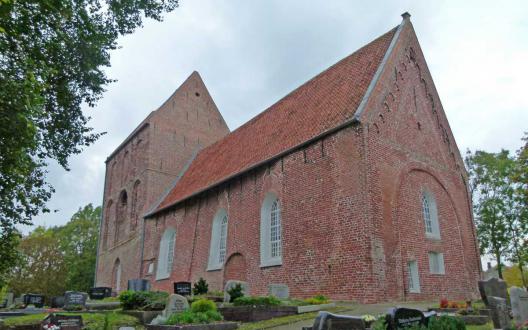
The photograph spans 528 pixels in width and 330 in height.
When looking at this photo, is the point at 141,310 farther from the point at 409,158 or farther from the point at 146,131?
the point at 146,131

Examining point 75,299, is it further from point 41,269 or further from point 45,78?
point 41,269

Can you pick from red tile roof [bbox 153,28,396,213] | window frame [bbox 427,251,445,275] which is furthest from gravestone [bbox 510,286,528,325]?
red tile roof [bbox 153,28,396,213]

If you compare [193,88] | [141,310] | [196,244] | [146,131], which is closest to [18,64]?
[141,310]

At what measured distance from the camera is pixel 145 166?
27641 mm

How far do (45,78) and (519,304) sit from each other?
33.9 ft

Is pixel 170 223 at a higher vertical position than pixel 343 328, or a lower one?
higher

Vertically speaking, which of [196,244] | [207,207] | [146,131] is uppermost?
[146,131]

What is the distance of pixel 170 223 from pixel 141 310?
37.1 feet

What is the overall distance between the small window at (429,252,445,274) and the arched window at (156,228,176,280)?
44.7ft

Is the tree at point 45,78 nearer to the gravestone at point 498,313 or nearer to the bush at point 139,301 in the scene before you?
the bush at point 139,301

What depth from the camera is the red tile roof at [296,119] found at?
15883 millimetres

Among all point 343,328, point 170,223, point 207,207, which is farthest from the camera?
point 170,223

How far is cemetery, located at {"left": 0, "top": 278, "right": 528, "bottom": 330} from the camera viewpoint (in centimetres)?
729

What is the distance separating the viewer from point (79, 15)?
940 cm
